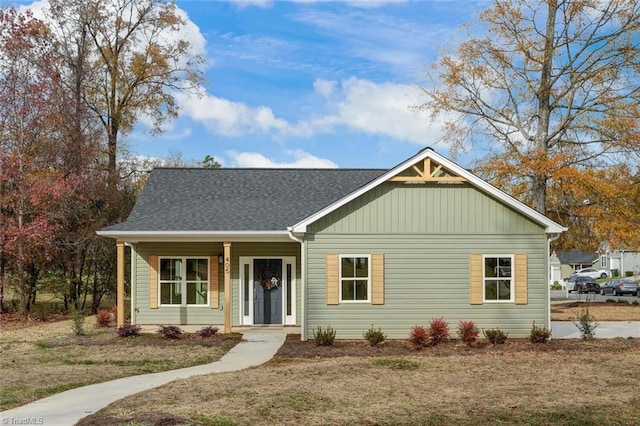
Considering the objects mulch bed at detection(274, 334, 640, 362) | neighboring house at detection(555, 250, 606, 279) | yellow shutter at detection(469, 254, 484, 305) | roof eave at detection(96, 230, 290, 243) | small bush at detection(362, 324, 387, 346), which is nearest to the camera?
mulch bed at detection(274, 334, 640, 362)

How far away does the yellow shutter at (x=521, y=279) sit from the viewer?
694 inches

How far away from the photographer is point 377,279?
1748 cm

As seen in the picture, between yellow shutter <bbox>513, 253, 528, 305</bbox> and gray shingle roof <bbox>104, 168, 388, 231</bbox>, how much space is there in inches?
235

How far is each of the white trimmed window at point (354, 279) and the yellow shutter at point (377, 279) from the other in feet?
0.35

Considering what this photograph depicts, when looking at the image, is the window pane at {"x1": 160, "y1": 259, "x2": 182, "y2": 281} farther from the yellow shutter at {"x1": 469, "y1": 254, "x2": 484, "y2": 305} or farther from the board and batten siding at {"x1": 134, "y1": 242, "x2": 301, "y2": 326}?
the yellow shutter at {"x1": 469, "y1": 254, "x2": 484, "y2": 305}

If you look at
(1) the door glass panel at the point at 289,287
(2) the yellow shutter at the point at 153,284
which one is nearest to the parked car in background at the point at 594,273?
(1) the door glass panel at the point at 289,287

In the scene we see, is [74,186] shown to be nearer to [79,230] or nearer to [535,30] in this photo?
[79,230]

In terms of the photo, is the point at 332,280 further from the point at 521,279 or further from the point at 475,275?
the point at 521,279

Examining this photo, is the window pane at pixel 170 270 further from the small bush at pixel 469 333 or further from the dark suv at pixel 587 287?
the dark suv at pixel 587 287

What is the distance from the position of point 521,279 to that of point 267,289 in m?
7.39

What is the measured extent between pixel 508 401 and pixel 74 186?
19.0 meters

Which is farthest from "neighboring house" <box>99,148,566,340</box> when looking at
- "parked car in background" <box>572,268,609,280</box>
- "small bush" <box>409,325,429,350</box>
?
"parked car in background" <box>572,268,609,280</box>

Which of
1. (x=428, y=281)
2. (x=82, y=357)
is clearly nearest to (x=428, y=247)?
(x=428, y=281)

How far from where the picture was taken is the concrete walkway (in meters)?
8.76
